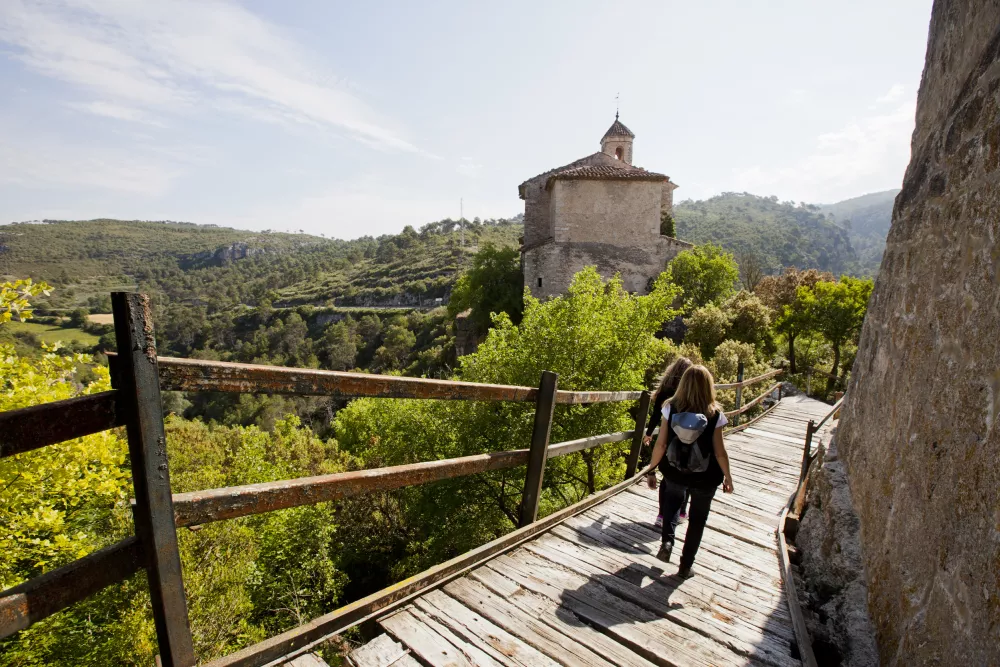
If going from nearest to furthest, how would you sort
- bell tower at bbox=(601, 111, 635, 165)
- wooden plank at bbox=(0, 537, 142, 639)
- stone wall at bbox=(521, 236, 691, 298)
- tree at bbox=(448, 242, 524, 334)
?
wooden plank at bbox=(0, 537, 142, 639) < stone wall at bbox=(521, 236, 691, 298) < tree at bbox=(448, 242, 524, 334) < bell tower at bbox=(601, 111, 635, 165)

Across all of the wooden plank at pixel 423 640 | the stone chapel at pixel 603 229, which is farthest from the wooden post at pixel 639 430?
the stone chapel at pixel 603 229

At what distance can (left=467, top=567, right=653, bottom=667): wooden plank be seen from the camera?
236cm

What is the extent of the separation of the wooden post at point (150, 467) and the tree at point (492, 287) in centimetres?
2638

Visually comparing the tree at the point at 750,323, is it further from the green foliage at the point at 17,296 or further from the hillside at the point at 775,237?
the hillside at the point at 775,237

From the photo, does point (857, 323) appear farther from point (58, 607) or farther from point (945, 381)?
point (58, 607)

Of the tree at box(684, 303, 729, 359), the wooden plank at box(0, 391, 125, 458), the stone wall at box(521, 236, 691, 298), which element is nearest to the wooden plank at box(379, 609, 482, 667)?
the wooden plank at box(0, 391, 125, 458)

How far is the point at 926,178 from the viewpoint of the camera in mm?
3076

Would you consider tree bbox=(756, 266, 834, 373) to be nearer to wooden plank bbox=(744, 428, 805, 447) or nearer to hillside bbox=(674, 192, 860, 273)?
wooden plank bbox=(744, 428, 805, 447)

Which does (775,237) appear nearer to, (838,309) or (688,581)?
(838,309)

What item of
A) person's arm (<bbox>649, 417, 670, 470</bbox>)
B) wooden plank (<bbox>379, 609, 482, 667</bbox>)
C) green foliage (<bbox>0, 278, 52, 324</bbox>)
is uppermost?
green foliage (<bbox>0, 278, 52, 324</bbox>)

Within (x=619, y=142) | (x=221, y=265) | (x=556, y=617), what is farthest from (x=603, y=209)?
(x=221, y=265)

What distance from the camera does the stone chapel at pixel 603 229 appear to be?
2559 cm

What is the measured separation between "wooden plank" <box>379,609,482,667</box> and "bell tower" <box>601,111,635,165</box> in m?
35.6

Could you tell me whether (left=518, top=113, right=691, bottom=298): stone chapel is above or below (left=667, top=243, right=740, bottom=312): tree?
above
